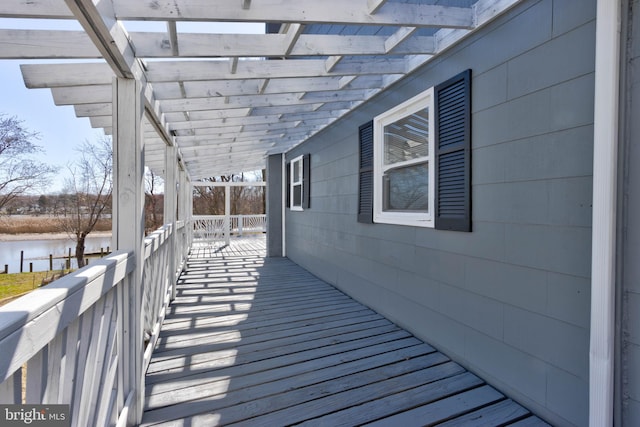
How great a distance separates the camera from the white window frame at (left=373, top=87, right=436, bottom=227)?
302 cm

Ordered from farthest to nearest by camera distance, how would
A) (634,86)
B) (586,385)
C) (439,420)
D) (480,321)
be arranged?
(480,321)
(439,420)
(586,385)
(634,86)

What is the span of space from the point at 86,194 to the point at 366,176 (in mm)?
3371

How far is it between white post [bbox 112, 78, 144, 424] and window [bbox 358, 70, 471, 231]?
2215 mm

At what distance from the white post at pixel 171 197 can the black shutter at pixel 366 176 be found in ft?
7.54

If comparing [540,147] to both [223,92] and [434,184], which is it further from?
[223,92]

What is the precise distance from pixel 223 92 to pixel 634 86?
273cm

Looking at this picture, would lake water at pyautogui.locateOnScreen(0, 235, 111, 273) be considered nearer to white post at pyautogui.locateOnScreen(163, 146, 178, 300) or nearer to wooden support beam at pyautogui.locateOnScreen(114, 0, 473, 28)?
white post at pyautogui.locateOnScreen(163, 146, 178, 300)

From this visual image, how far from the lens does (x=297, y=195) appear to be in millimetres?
7445

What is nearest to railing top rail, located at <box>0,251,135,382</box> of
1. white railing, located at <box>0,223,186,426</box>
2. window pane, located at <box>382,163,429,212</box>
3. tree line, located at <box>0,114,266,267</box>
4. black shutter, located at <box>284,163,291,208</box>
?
white railing, located at <box>0,223,186,426</box>

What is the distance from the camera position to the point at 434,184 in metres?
2.96

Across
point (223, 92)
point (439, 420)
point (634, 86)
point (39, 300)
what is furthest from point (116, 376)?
point (634, 86)

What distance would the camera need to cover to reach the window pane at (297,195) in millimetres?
7238

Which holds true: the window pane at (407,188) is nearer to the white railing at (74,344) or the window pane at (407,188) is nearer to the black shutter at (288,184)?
the white railing at (74,344)

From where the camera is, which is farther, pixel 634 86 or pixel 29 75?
pixel 29 75
